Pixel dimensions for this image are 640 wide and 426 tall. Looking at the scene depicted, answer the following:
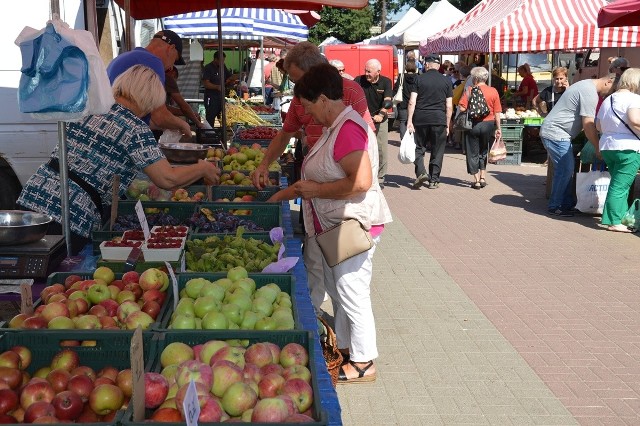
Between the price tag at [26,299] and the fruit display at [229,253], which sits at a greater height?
the price tag at [26,299]

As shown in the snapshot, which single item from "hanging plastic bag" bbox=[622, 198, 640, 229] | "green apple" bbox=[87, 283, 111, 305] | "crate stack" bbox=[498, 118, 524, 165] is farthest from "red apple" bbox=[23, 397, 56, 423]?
"crate stack" bbox=[498, 118, 524, 165]

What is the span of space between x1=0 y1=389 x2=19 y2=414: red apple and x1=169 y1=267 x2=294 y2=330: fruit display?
764 millimetres

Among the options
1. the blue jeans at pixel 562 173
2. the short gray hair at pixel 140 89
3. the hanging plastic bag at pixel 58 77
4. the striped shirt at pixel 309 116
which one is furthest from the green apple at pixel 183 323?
the blue jeans at pixel 562 173

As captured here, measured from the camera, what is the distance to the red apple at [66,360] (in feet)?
9.36

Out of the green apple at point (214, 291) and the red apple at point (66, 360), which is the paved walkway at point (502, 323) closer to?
the green apple at point (214, 291)

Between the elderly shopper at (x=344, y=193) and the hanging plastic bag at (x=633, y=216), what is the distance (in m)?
5.71

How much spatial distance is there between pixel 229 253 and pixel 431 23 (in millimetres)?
23967

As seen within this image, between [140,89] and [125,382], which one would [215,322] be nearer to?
[125,382]

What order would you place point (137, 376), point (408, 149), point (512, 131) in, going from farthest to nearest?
1. point (512, 131)
2. point (408, 149)
3. point (137, 376)

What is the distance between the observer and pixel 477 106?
12969 millimetres

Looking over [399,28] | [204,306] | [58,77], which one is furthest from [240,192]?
[399,28]

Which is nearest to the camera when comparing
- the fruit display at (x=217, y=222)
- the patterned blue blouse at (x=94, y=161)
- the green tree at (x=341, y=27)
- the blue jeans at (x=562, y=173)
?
the patterned blue blouse at (x=94, y=161)

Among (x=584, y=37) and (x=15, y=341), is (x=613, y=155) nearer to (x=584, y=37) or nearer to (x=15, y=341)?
(x=584, y=37)

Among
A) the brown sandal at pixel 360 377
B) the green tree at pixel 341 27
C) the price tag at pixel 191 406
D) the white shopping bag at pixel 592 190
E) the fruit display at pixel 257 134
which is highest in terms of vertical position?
the green tree at pixel 341 27
